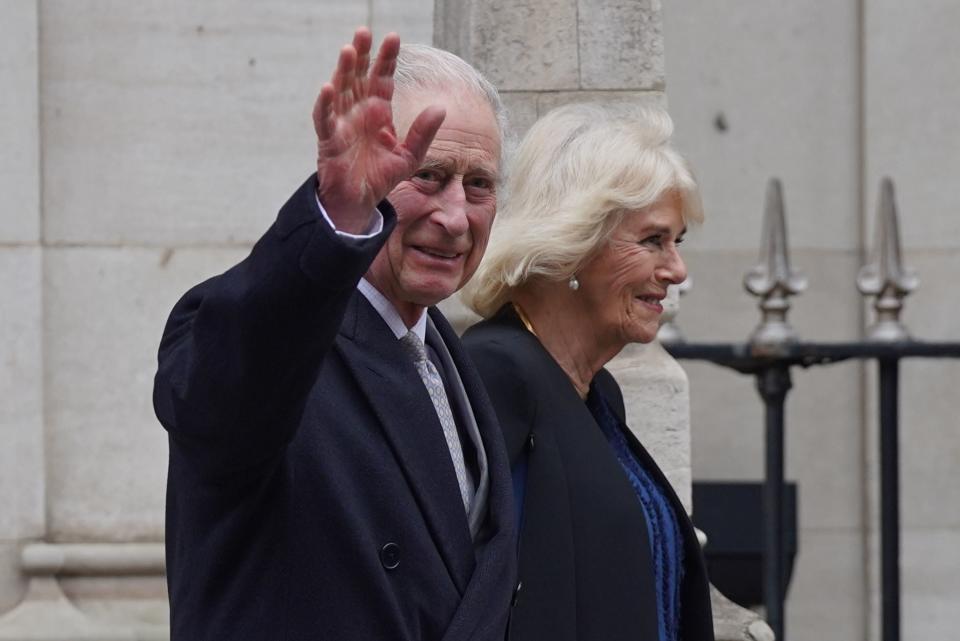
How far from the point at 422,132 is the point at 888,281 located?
13.0 ft

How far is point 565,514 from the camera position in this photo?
295 cm

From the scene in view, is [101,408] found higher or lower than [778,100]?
lower

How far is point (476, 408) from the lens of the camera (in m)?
2.40

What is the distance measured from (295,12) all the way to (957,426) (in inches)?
133

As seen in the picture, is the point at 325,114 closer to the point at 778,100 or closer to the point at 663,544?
the point at 663,544

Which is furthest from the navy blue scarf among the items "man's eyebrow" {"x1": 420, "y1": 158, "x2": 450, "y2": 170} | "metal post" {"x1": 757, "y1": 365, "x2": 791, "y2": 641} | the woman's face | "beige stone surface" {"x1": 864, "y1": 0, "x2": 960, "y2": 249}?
"beige stone surface" {"x1": 864, "y1": 0, "x2": 960, "y2": 249}

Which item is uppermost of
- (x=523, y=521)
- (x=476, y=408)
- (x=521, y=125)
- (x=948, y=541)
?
(x=521, y=125)

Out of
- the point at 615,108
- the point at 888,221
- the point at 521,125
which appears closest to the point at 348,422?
the point at 615,108

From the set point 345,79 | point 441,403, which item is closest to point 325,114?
point 345,79

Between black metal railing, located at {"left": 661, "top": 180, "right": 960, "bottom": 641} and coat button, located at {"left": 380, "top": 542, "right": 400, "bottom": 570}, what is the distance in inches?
137

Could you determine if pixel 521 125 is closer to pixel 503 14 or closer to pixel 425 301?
pixel 503 14

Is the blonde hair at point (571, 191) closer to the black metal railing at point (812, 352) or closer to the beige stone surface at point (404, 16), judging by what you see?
the beige stone surface at point (404, 16)

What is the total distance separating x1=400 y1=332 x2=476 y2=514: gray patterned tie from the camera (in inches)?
90.5

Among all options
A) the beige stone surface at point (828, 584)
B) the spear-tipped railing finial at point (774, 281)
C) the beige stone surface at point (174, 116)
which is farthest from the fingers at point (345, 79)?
the beige stone surface at point (828, 584)
